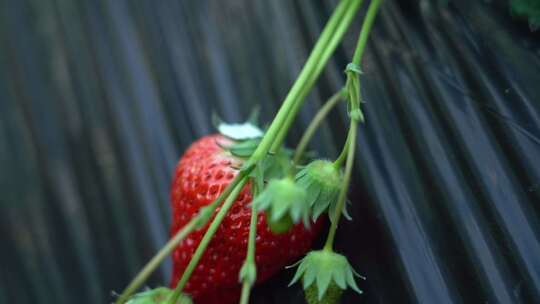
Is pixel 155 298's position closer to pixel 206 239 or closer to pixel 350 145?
pixel 206 239

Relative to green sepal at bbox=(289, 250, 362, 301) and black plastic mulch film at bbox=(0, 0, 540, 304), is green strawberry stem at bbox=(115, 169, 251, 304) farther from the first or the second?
black plastic mulch film at bbox=(0, 0, 540, 304)

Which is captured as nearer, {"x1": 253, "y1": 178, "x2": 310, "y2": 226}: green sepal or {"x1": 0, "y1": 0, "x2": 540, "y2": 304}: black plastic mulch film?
{"x1": 253, "y1": 178, "x2": 310, "y2": 226}: green sepal

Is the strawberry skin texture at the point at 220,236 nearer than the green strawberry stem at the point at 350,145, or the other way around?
the green strawberry stem at the point at 350,145

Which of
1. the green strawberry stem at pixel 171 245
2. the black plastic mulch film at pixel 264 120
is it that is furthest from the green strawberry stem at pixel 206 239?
the black plastic mulch film at pixel 264 120

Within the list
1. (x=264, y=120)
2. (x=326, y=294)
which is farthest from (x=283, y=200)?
(x=264, y=120)

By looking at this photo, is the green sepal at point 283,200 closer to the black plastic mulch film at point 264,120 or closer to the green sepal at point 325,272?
the green sepal at point 325,272

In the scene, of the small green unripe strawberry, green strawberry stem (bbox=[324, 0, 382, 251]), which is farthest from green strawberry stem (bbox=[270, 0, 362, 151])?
the small green unripe strawberry
